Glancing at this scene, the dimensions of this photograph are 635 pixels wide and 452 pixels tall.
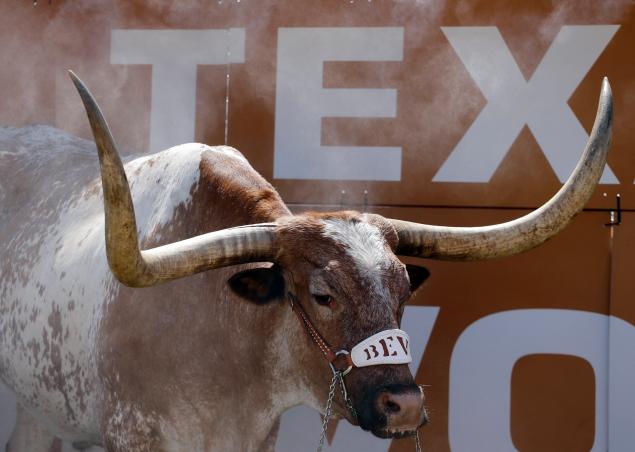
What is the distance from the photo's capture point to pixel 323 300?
4.12 meters

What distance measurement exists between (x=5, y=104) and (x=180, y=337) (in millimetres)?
2970

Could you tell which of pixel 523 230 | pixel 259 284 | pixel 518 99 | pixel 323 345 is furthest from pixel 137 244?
pixel 518 99

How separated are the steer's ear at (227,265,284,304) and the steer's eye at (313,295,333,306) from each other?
0.25 meters

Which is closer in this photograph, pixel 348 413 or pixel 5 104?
pixel 348 413

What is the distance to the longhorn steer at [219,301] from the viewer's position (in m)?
3.97

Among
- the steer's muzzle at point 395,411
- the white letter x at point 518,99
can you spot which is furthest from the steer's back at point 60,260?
the white letter x at point 518,99

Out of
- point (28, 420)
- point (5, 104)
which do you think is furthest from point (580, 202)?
point (5, 104)

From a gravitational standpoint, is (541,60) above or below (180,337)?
above

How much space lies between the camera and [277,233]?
424 cm

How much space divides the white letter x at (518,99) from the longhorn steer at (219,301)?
1.31 m

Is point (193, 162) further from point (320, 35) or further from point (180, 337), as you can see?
point (320, 35)

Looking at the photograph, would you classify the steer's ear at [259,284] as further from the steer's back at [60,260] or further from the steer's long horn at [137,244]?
the steer's back at [60,260]

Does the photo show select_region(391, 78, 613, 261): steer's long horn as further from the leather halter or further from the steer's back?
the steer's back

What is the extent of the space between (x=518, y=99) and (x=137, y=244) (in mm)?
3097
